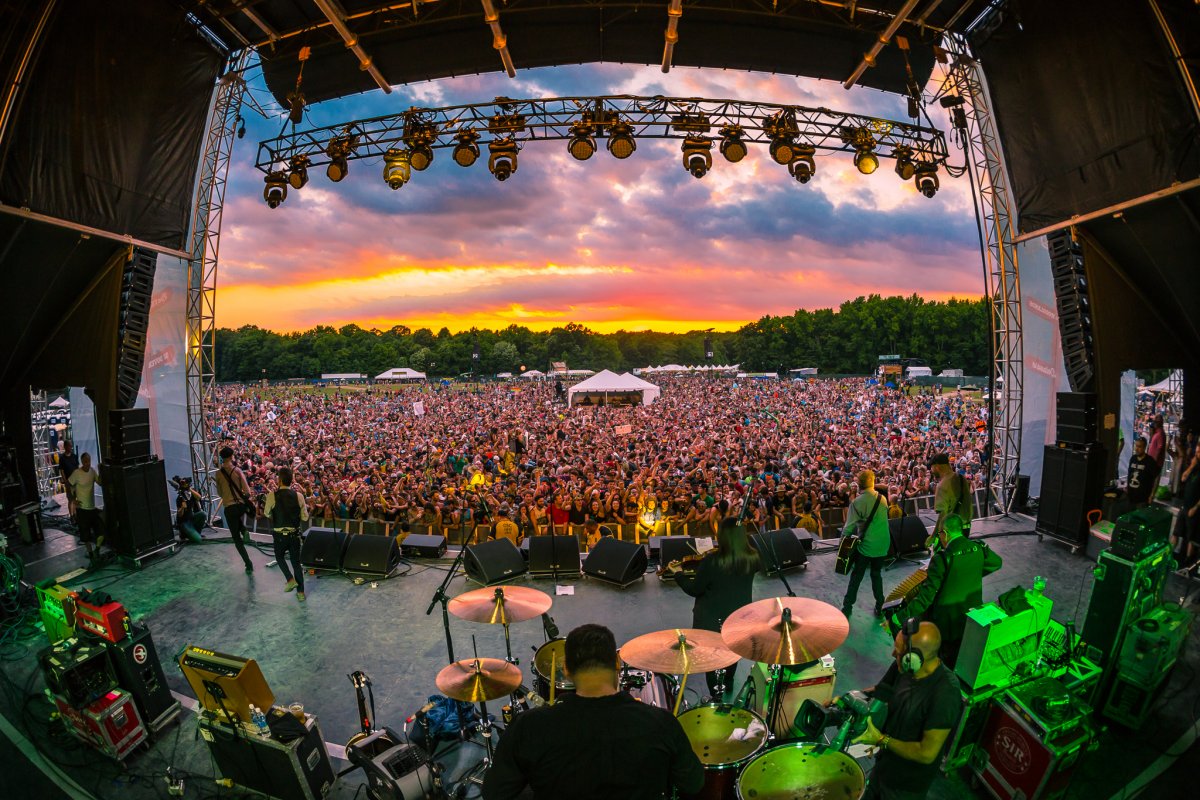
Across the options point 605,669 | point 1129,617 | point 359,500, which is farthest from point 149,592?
point 1129,617

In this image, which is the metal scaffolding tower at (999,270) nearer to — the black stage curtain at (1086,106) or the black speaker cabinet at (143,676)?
the black stage curtain at (1086,106)

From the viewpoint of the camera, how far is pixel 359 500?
10.3 m

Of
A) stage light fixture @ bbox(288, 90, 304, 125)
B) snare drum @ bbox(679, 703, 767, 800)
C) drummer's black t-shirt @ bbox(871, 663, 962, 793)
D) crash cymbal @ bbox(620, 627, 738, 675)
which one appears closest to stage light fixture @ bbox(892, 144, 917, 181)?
drummer's black t-shirt @ bbox(871, 663, 962, 793)

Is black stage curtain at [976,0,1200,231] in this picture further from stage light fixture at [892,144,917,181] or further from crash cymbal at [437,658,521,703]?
crash cymbal at [437,658,521,703]

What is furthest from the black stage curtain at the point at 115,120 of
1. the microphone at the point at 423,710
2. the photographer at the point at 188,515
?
the microphone at the point at 423,710

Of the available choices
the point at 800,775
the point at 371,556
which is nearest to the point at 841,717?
the point at 800,775

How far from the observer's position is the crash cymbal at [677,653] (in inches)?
111

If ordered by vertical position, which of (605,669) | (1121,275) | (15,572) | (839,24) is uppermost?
(839,24)

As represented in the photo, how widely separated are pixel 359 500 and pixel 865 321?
66.0 meters

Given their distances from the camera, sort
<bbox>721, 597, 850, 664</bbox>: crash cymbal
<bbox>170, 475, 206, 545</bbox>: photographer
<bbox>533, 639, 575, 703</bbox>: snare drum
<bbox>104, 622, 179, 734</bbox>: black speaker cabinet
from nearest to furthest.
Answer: <bbox>721, 597, 850, 664</bbox>: crash cymbal → <bbox>533, 639, 575, 703</bbox>: snare drum → <bbox>104, 622, 179, 734</bbox>: black speaker cabinet → <bbox>170, 475, 206, 545</bbox>: photographer

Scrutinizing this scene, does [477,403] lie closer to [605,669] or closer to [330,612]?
[330,612]

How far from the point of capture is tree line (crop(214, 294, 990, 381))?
6294 centimetres

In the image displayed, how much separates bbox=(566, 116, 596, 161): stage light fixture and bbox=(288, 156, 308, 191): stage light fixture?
407 cm

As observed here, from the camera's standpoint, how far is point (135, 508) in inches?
276
